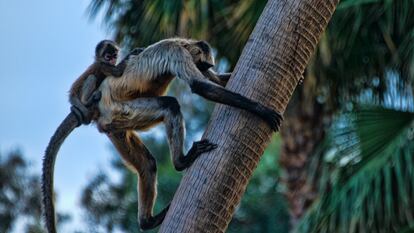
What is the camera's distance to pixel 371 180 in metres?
8.93

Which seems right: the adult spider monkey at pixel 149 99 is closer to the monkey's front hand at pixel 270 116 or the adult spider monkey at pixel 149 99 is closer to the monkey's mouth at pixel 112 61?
the monkey's mouth at pixel 112 61

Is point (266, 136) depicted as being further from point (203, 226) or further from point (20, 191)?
point (20, 191)

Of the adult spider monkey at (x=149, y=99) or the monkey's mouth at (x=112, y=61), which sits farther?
the monkey's mouth at (x=112, y=61)

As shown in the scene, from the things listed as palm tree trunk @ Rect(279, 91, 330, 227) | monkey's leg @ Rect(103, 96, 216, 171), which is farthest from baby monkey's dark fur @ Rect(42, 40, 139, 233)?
palm tree trunk @ Rect(279, 91, 330, 227)

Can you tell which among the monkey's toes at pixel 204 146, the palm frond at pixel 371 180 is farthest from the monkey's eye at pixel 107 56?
the palm frond at pixel 371 180

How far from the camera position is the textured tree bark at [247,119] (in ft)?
18.0

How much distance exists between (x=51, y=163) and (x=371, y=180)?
3482mm

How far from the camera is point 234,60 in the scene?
1109cm

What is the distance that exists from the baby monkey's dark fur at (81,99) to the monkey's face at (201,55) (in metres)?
0.48

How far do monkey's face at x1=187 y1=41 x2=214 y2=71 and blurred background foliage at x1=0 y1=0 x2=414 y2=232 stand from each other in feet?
8.60

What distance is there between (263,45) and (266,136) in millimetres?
537

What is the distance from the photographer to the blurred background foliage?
29.4 feet

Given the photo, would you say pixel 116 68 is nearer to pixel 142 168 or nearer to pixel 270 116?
pixel 142 168

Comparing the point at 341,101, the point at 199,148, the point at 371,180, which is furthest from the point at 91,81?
the point at 341,101
